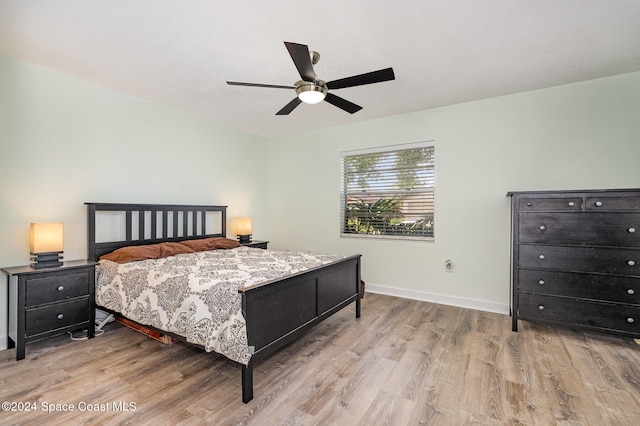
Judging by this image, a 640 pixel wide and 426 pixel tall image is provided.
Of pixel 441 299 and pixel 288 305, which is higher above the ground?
pixel 288 305

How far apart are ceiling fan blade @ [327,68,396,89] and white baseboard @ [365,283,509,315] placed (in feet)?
9.84

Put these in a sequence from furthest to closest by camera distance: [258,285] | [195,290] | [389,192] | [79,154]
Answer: [389,192] < [79,154] < [195,290] < [258,285]

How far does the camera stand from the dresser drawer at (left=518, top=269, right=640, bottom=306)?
261 cm

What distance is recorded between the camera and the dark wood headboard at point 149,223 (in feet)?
10.7

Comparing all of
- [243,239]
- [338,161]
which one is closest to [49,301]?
[243,239]

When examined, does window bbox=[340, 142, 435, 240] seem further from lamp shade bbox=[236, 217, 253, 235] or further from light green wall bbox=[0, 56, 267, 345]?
light green wall bbox=[0, 56, 267, 345]

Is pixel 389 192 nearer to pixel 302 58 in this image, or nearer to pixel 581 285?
pixel 581 285

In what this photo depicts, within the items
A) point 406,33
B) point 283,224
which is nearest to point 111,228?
point 283,224

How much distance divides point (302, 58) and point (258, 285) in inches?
60.4

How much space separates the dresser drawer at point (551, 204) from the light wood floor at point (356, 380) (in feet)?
4.11

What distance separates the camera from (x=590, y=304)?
108 inches

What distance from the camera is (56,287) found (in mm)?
2643

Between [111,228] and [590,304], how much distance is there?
16.5 feet

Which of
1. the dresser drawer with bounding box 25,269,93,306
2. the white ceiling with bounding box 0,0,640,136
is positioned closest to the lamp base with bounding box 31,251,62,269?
the dresser drawer with bounding box 25,269,93,306
